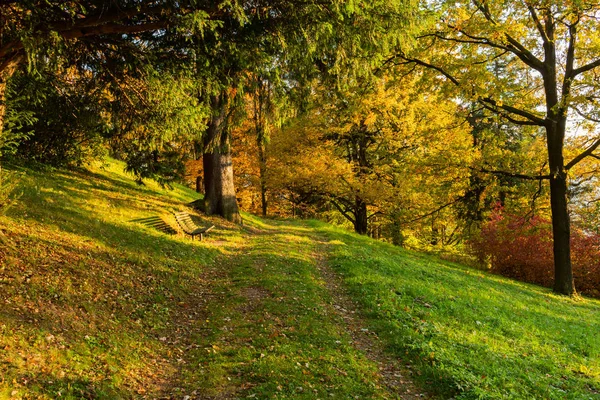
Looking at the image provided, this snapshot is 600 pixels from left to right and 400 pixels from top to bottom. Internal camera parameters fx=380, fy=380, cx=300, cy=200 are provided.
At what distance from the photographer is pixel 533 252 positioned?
641 inches

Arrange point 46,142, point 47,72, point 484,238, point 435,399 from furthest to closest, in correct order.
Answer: point 484,238
point 46,142
point 47,72
point 435,399

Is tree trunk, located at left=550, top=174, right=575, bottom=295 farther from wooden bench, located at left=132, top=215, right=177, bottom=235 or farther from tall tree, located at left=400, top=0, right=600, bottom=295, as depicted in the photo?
wooden bench, located at left=132, top=215, right=177, bottom=235

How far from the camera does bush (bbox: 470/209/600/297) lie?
1512cm

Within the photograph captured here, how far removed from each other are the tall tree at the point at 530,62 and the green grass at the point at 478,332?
156 inches

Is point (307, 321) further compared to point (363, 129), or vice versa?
point (363, 129)

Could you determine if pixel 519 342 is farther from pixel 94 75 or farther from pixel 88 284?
pixel 94 75

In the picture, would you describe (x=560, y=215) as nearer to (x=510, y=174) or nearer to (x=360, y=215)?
(x=510, y=174)

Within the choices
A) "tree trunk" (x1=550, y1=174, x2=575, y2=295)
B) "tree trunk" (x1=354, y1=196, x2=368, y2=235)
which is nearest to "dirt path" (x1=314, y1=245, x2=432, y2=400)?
"tree trunk" (x1=550, y1=174, x2=575, y2=295)

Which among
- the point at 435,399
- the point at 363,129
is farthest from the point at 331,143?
the point at 435,399

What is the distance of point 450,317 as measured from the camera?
741 centimetres

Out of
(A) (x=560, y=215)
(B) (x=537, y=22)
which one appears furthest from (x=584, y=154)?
(B) (x=537, y=22)

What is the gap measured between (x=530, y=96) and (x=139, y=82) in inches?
529

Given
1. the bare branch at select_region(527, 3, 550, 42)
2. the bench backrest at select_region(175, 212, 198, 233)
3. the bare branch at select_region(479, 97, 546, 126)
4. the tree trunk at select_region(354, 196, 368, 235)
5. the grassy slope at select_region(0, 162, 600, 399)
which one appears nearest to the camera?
the grassy slope at select_region(0, 162, 600, 399)

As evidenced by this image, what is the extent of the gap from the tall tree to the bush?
2086mm
